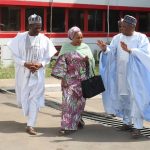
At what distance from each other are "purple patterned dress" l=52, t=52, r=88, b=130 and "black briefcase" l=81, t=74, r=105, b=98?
0.10m

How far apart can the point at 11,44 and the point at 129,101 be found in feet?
6.84

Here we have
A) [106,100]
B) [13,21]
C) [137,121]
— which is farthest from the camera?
[13,21]

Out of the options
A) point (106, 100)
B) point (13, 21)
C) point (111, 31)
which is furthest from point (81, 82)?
point (111, 31)

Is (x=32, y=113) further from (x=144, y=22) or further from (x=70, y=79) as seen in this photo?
(x=144, y=22)

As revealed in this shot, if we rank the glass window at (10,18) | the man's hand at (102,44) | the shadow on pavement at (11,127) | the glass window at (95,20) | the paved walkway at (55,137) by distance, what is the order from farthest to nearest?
the glass window at (95,20)
the glass window at (10,18)
the shadow on pavement at (11,127)
the man's hand at (102,44)
the paved walkway at (55,137)

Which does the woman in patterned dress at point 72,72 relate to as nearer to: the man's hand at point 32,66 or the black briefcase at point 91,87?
the black briefcase at point 91,87

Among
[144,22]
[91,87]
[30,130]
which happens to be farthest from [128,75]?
[144,22]

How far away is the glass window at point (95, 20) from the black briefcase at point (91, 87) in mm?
16226

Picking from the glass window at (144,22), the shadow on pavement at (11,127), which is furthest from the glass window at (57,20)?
the shadow on pavement at (11,127)

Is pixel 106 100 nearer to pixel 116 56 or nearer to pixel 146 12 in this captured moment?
pixel 116 56

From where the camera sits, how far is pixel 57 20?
23203mm

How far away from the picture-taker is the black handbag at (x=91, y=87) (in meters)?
8.29

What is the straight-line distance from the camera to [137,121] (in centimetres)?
810

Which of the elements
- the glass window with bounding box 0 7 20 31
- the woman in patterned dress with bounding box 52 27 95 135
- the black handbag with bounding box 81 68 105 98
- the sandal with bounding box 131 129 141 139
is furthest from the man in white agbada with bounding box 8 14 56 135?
the glass window with bounding box 0 7 20 31
